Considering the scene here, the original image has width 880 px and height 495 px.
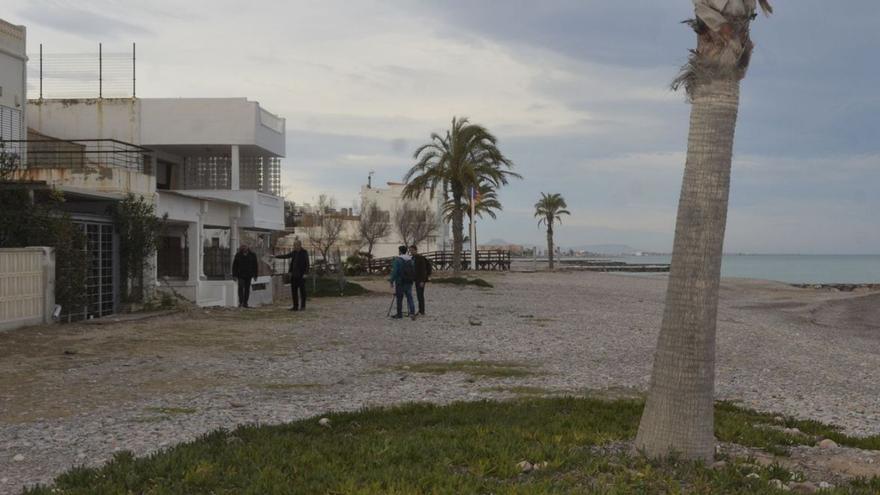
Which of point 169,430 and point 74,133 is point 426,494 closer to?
point 169,430

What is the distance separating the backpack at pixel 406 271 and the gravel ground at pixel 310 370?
1.08 metres

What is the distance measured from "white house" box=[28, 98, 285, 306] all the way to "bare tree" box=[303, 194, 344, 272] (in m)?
33.8

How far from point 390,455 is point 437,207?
8624cm

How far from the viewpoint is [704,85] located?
560 cm

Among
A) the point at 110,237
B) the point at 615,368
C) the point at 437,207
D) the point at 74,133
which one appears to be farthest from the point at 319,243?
the point at 615,368

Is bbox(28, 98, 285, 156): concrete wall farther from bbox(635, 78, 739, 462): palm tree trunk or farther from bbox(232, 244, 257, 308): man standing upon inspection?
bbox(635, 78, 739, 462): palm tree trunk

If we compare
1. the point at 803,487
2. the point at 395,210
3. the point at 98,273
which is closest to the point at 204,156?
the point at 98,273

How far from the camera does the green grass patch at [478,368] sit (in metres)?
11.2

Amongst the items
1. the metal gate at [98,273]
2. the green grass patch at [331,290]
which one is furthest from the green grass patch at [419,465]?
the green grass patch at [331,290]

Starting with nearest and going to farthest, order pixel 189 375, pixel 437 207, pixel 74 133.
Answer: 1. pixel 189 375
2. pixel 74 133
3. pixel 437 207

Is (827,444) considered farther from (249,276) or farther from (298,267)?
(249,276)

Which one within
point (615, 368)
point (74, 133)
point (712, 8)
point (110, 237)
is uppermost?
point (74, 133)

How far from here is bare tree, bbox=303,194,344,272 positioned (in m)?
69.2

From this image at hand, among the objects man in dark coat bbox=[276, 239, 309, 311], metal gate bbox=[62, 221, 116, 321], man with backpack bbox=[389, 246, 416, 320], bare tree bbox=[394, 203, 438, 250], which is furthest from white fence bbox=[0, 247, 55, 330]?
bare tree bbox=[394, 203, 438, 250]
